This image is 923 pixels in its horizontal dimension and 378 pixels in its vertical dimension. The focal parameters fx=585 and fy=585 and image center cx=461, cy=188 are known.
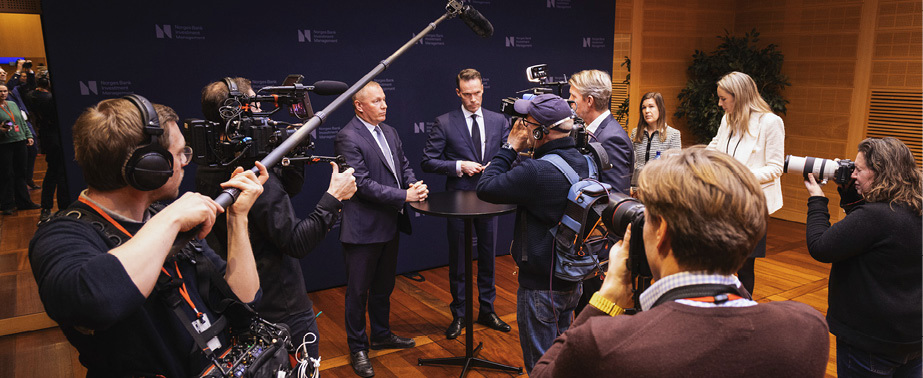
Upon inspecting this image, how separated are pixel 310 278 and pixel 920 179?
3842mm

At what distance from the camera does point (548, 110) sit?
236 cm

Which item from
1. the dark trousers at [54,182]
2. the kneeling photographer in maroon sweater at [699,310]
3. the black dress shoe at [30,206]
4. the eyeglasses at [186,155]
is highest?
the eyeglasses at [186,155]

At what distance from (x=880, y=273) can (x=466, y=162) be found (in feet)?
8.03

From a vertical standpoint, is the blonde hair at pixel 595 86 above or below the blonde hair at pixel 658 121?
above

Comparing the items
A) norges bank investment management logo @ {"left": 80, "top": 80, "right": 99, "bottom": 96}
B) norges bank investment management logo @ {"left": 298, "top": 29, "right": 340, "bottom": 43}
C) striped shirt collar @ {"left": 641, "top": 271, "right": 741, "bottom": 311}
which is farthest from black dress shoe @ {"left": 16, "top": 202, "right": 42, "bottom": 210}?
striped shirt collar @ {"left": 641, "top": 271, "right": 741, "bottom": 311}

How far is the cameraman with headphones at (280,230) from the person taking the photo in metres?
2.19

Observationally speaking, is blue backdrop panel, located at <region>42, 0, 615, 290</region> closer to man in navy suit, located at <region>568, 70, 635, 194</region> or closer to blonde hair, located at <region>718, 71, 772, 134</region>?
man in navy suit, located at <region>568, 70, 635, 194</region>

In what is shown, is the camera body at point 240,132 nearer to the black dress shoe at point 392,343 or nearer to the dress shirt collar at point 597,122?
the dress shirt collar at point 597,122

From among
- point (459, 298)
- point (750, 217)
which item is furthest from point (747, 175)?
point (459, 298)

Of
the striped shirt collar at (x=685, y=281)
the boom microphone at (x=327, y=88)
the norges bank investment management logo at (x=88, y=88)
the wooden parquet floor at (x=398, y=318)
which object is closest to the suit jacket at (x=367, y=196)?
the wooden parquet floor at (x=398, y=318)

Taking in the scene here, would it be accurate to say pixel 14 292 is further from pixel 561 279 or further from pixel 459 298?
pixel 561 279

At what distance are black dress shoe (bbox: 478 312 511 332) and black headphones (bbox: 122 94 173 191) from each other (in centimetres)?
285

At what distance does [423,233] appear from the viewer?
5.10 m

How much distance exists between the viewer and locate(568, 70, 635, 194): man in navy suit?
320 centimetres
